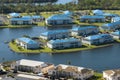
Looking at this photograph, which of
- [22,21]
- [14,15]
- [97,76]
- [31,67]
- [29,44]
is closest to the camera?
[97,76]

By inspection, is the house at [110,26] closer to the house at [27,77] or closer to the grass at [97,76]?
the grass at [97,76]

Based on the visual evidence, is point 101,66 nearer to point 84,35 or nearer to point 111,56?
point 111,56

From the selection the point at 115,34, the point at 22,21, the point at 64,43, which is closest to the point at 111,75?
the point at 64,43

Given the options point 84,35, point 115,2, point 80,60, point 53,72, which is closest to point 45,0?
point 115,2

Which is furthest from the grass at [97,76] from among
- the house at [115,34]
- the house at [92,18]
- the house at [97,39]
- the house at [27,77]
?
the house at [92,18]

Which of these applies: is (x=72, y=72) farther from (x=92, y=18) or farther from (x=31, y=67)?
(x=92, y=18)

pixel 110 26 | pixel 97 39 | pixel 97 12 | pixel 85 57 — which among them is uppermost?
pixel 97 12
